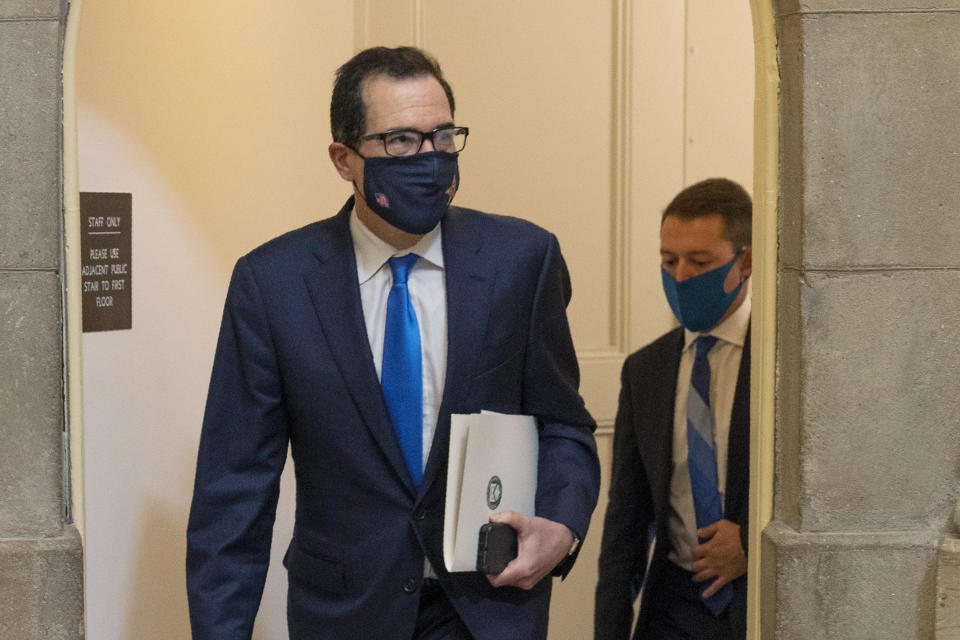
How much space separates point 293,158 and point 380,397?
2.01 m

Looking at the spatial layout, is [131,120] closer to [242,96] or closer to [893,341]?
[242,96]

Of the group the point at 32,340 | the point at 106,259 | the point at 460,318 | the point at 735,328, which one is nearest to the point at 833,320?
the point at 460,318

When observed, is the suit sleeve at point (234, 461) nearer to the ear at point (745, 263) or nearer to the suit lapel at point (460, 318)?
the suit lapel at point (460, 318)

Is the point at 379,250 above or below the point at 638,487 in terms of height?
above

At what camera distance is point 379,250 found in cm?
267

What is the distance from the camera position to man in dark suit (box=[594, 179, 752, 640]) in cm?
310

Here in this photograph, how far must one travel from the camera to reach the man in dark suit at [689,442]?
3100 mm

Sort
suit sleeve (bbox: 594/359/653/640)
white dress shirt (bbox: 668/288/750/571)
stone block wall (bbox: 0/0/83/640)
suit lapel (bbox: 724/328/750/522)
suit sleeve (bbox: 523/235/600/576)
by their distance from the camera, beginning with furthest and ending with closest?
suit sleeve (bbox: 594/359/653/640)
white dress shirt (bbox: 668/288/750/571)
suit lapel (bbox: 724/328/750/522)
suit sleeve (bbox: 523/235/600/576)
stone block wall (bbox: 0/0/83/640)

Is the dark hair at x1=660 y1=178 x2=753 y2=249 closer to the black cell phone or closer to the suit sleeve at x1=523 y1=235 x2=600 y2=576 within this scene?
the suit sleeve at x1=523 y1=235 x2=600 y2=576

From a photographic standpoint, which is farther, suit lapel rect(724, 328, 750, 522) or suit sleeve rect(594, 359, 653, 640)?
suit sleeve rect(594, 359, 653, 640)

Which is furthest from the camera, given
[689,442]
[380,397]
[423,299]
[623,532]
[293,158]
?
[293,158]

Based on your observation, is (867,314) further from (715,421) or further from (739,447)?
(715,421)

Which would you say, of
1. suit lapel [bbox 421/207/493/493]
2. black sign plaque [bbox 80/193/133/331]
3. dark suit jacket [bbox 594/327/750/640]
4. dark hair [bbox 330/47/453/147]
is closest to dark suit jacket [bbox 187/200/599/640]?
suit lapel [bbox 421/207/493/493]

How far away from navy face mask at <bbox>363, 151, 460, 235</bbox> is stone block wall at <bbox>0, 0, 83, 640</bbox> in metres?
0.59
